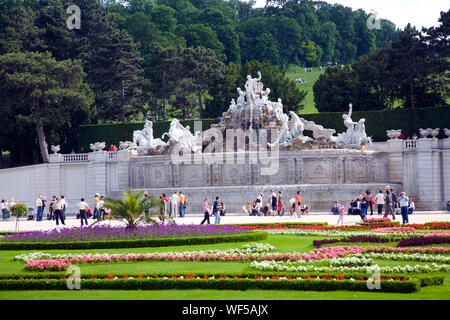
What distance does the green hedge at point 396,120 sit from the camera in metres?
52.2

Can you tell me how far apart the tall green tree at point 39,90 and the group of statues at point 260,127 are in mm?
8454

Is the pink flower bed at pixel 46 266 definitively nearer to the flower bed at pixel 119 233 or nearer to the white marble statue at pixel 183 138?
the flower bed at pixel 119 233

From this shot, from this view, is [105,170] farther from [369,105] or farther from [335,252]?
[335,252]

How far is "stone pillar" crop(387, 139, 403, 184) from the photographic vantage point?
4331 cm

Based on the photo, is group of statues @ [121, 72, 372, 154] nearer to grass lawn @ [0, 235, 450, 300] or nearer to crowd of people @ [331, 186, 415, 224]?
crowd of people @ [331, 186, 415, 224]

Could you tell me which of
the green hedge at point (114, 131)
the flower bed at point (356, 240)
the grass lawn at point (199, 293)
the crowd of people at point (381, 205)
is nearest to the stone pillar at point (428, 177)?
the crowd of people at point (381, 205)

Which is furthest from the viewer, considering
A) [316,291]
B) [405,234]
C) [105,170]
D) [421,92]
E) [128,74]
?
[128,74]

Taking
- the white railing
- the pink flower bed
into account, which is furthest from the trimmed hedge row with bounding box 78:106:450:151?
the pink flower bed

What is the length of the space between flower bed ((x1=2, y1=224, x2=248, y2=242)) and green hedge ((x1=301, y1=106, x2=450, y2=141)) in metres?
31.9

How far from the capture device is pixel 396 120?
53281 mm
